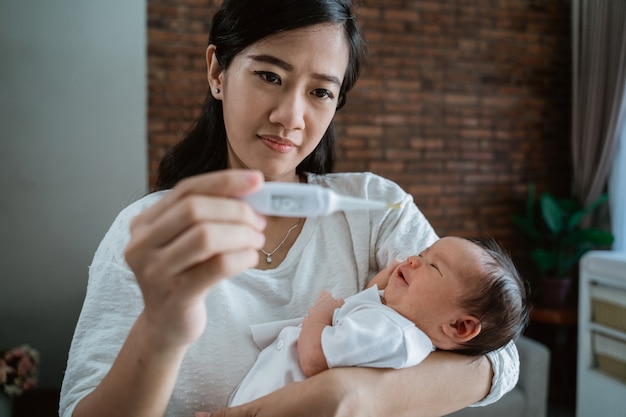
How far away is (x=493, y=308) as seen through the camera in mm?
1039

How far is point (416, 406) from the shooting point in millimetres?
911

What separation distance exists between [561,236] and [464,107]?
124cm

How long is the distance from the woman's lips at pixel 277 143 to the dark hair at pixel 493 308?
46cm

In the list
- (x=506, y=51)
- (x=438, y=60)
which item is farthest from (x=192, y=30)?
(x=506, y=51)

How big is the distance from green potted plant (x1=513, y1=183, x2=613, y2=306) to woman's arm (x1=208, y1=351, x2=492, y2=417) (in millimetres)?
3190

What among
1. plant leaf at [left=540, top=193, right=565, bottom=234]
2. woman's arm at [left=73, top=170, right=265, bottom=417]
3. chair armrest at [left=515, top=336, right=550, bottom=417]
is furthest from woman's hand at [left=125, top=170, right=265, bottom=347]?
plant leaf at [left=540, top=193, right=565, bottom=234]

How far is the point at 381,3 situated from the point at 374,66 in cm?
47

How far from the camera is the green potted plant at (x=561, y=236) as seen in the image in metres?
3.84

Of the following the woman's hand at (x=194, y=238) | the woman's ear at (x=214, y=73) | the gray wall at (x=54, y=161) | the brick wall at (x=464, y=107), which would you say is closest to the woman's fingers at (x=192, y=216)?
the woman's hand at (x=194, y=238)

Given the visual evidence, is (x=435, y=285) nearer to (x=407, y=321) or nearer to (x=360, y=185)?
(x=407, y=321)

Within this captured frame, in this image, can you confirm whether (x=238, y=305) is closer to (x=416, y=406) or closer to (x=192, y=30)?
(x=416, y=406)

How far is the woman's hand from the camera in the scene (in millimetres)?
516

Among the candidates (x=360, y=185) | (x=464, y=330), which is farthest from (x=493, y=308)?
(x=360, y=185)

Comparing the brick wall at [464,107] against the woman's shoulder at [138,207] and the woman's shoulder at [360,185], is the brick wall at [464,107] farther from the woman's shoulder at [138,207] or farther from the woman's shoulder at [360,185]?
the woman's shoulder at [138,207]
